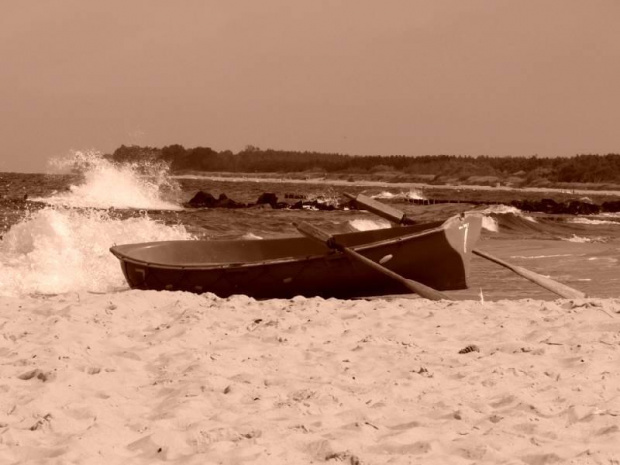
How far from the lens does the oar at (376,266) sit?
10.1 m

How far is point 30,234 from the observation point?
16641mm

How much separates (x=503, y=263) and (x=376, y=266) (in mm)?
2348

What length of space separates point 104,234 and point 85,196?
29.3 m

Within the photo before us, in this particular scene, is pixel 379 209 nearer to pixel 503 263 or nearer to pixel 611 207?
pixel 503 263

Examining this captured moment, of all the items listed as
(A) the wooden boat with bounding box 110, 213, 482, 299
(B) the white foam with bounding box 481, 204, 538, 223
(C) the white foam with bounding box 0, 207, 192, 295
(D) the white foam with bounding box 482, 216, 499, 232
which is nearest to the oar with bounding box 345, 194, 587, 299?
(A) the wooden boat with bounding box 110, 213, 482, 299

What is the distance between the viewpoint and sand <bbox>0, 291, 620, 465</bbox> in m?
4.51

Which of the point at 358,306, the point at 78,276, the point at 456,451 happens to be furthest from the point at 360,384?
the point at 78,276

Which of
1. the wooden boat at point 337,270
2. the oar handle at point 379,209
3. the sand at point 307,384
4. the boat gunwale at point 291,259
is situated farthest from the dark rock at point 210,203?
the sand at point 307,384

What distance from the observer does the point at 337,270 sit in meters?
10.8

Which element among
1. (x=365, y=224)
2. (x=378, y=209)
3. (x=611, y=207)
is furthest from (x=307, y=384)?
(x=611, y=207)

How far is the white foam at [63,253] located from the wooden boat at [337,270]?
292 centimetres

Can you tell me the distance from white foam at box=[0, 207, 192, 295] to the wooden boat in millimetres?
2924

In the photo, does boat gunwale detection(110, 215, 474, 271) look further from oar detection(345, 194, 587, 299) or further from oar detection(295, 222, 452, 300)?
oar detection(345, 194, 587, 299)

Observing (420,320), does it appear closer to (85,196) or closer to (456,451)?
(456,451)
